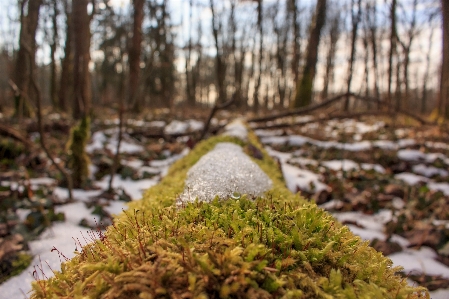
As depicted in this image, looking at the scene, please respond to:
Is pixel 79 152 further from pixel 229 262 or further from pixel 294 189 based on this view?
pixel 229 262

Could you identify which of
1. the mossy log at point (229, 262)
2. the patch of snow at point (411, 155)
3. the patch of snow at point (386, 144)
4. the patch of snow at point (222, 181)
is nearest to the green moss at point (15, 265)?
the mossy log at point (229, 262)

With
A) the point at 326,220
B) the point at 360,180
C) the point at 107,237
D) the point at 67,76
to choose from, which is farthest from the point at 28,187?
the point at 67,76

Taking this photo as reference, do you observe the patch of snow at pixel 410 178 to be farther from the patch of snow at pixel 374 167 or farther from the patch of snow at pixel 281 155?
the patch of snow at pixel 281 155

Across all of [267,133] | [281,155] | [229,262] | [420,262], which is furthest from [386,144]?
[229,262]

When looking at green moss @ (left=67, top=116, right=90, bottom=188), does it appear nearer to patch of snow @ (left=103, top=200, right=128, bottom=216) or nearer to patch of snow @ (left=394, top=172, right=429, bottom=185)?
patch of snow @ (left=103, top=200, right=128, bottom=216)

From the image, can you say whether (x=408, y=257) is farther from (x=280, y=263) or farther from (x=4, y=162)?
(x=4, y=162)

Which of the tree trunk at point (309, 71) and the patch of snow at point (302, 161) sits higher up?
the tree trunk at point (309, 71)
